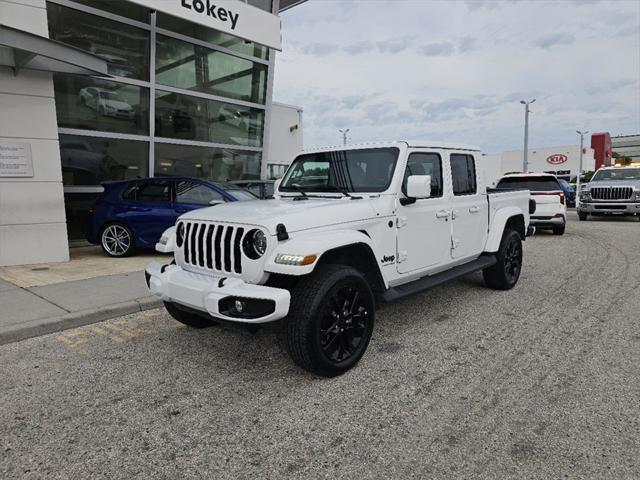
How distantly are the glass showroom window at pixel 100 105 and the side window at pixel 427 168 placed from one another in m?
8.77

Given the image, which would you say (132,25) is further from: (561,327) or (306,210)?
(561,327)

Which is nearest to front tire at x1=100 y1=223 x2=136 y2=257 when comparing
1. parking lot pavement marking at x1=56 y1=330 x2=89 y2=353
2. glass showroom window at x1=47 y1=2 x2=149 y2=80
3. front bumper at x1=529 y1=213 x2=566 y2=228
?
glass showroom window at x1=47 y1=2 x2=149 y2=80

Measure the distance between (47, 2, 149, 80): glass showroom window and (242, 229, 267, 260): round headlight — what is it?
27.4 feet

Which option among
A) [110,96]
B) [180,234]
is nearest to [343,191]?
[180,234]

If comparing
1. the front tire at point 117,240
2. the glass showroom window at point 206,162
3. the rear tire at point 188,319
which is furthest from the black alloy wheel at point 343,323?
the glass showroom window at point 206,162

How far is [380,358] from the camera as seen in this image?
3736 mm

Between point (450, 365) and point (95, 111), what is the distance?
33.4 ft

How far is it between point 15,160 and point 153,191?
2.26 meters

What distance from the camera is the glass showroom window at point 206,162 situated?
11758 millimetres

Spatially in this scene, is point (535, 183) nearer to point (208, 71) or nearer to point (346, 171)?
point (346, 171)

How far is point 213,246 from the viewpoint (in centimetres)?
343

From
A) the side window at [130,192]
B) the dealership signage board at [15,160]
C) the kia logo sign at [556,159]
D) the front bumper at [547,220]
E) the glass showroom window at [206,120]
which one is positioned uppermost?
the kia logo sign at [556,159]

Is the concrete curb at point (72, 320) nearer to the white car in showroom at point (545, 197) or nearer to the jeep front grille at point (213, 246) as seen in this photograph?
the jeep front grille at point (213, 246)

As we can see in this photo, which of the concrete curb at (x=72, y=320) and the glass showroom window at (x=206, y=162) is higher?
the glass showroom window at (x=206, y=162)
